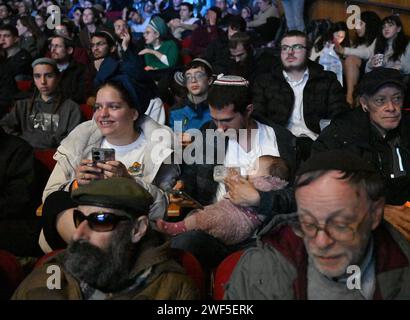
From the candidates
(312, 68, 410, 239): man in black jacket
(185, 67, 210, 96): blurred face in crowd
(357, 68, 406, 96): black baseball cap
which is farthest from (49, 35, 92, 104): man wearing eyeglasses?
(357, 68, 406, 96): black baseball cap

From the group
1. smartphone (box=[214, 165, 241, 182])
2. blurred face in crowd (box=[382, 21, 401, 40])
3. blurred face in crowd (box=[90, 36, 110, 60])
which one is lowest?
smartphone (box=[214, 165, 241, 182])

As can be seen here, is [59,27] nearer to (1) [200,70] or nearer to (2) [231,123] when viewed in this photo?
(1) [200,70]

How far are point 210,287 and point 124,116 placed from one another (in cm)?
103

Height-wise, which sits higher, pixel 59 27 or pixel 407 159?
pixel 59 27

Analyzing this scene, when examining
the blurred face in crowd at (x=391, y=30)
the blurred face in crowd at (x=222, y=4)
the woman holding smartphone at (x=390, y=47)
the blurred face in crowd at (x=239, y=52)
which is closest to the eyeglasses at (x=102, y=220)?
the blurred face in crowd at (x=239, y=52)

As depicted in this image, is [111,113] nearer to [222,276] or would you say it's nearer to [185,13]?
[222,276]

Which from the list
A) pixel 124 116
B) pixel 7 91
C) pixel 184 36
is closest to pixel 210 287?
pixel 124 116

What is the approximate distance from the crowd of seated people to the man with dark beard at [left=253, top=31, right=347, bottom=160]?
1cm

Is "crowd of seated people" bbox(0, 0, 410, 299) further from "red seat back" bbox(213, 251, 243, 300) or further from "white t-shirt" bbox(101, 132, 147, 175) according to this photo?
"red seat back" bbox(213, 251, 243, 300)

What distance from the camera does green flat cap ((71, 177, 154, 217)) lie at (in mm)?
1981

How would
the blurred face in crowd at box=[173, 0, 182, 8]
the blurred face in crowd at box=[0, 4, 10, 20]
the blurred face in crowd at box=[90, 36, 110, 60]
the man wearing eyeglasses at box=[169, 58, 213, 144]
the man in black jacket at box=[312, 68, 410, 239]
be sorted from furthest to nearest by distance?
the blurred face in crowd at box=[173, 0, 182, 8], the blurred face in crowd at box=[0, 4, 10, 20], the blurred face in crowd at box=[90, 36, 110, 60], the man wearing eyeglasses at box=[169, 58, 213, 144], the man in black jacket at box=[312, 68, 410, 239]

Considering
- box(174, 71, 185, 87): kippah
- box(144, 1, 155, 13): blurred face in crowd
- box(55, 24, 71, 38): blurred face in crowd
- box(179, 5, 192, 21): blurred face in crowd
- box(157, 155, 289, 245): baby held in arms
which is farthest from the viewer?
box(144, 1, 155, 13): blurred face in crowd

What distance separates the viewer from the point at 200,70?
441cm

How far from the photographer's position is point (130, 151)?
313 cm
